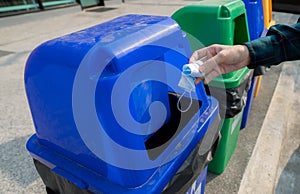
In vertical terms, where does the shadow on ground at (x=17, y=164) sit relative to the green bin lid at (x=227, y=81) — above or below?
below

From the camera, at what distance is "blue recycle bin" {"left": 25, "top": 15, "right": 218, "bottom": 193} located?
0.74 metres

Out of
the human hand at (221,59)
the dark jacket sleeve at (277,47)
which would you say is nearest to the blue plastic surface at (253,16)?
the dark jacket sleeve at (277,47)

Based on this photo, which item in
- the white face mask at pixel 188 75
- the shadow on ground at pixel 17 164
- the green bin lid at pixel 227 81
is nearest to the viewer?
the white face mask at pixel 188 75

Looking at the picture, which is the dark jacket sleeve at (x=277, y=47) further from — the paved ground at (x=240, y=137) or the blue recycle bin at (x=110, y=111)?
the paved ground at (x=240, y=137)

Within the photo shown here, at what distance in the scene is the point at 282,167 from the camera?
194cm

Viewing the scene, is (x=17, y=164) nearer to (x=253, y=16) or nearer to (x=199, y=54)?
(x=199, y=54)

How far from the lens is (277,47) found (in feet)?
3.57

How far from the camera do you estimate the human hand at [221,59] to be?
1.02 meters

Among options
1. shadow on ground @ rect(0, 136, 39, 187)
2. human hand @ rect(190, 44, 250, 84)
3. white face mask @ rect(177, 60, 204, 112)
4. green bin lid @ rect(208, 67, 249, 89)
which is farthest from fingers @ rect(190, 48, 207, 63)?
shadow on ground @ rect(0, 136, 39, 187)

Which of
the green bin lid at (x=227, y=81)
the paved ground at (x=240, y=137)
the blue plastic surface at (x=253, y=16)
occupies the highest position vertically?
the blue plastic surface at (x=253, y=16)

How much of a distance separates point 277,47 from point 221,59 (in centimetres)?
29

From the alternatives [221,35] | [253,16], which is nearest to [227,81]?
[221,35]

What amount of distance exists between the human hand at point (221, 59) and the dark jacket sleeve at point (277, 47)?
4cm

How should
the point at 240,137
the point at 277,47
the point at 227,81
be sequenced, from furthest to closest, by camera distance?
1. the point at 240,137
2. the point at 227,81
3. the point at 277,47
